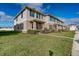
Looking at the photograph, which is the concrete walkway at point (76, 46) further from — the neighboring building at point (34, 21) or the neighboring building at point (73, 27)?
the neighboring building at point (34, 21)

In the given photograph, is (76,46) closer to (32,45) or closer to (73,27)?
(73,27)

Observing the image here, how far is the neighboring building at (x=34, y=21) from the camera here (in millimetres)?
3686

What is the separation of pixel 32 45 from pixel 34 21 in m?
0.45

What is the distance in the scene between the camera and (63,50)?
11.6ft

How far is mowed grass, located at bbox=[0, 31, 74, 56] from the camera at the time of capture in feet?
11.6

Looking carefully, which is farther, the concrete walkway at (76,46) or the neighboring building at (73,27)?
the neighboring building at (73,27)

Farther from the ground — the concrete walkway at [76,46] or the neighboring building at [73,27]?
the neighboring building at [73,27]

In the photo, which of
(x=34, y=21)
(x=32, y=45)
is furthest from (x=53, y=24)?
(x=32, y=45)

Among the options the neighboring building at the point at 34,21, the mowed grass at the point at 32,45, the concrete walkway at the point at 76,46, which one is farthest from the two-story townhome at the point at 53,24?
the concrete walkway at the point at 76,46

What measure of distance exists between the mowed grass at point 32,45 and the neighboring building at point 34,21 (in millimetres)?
143

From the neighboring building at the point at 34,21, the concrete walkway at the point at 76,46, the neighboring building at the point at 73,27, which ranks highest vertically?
the neighboring building at the point at 34,21

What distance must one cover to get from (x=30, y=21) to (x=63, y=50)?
807mm

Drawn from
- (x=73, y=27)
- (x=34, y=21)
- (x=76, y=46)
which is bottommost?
(x=76, y=46)

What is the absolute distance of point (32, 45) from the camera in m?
3.63
